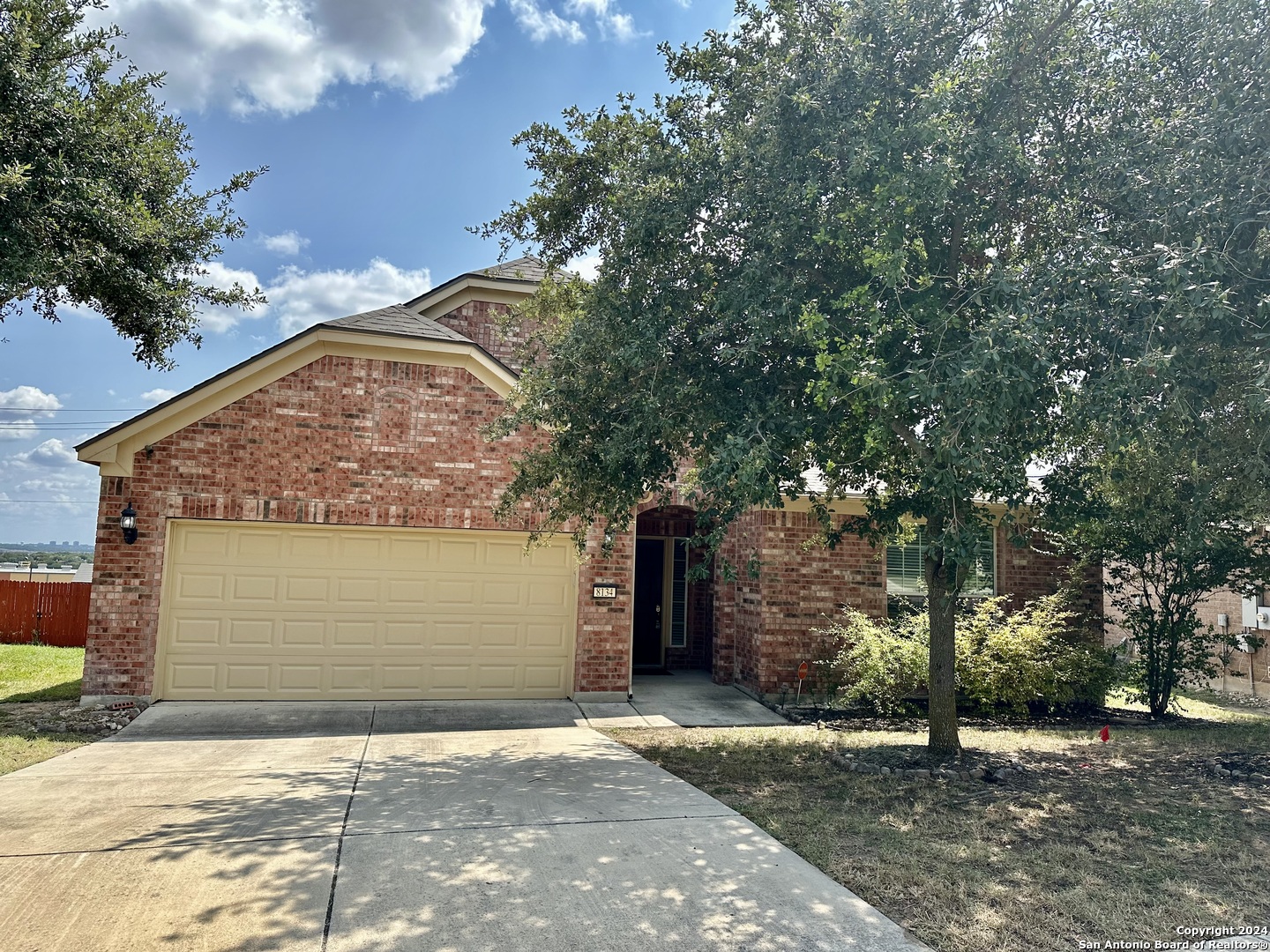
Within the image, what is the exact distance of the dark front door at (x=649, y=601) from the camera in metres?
14.5

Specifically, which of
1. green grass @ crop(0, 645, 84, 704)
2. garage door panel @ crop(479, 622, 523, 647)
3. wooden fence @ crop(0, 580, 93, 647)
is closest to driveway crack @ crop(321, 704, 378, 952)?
garage door panel @ crop(479, 622, 523, 647)

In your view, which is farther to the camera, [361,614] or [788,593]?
[788,593]

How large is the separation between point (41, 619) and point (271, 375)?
11.2 meters

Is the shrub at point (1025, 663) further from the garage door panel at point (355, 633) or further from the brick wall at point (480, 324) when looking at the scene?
the brick wall at point (480, 324)

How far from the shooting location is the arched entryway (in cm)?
1451

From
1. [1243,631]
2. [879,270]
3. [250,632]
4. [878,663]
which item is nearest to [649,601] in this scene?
[878,663]

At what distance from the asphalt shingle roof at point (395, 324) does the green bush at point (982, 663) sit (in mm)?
7045

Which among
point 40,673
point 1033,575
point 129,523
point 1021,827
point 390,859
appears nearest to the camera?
point 390,859

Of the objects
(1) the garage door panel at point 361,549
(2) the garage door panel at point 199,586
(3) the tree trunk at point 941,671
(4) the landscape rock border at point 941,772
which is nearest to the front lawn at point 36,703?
(2) the garage door panel at point 199,586

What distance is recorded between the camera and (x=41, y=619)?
55.6 feet

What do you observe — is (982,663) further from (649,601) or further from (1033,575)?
(649,601)

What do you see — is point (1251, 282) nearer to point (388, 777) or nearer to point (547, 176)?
point (547, 176)

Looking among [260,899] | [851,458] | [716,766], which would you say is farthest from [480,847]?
A: [851,458]

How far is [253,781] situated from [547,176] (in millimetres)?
7312
